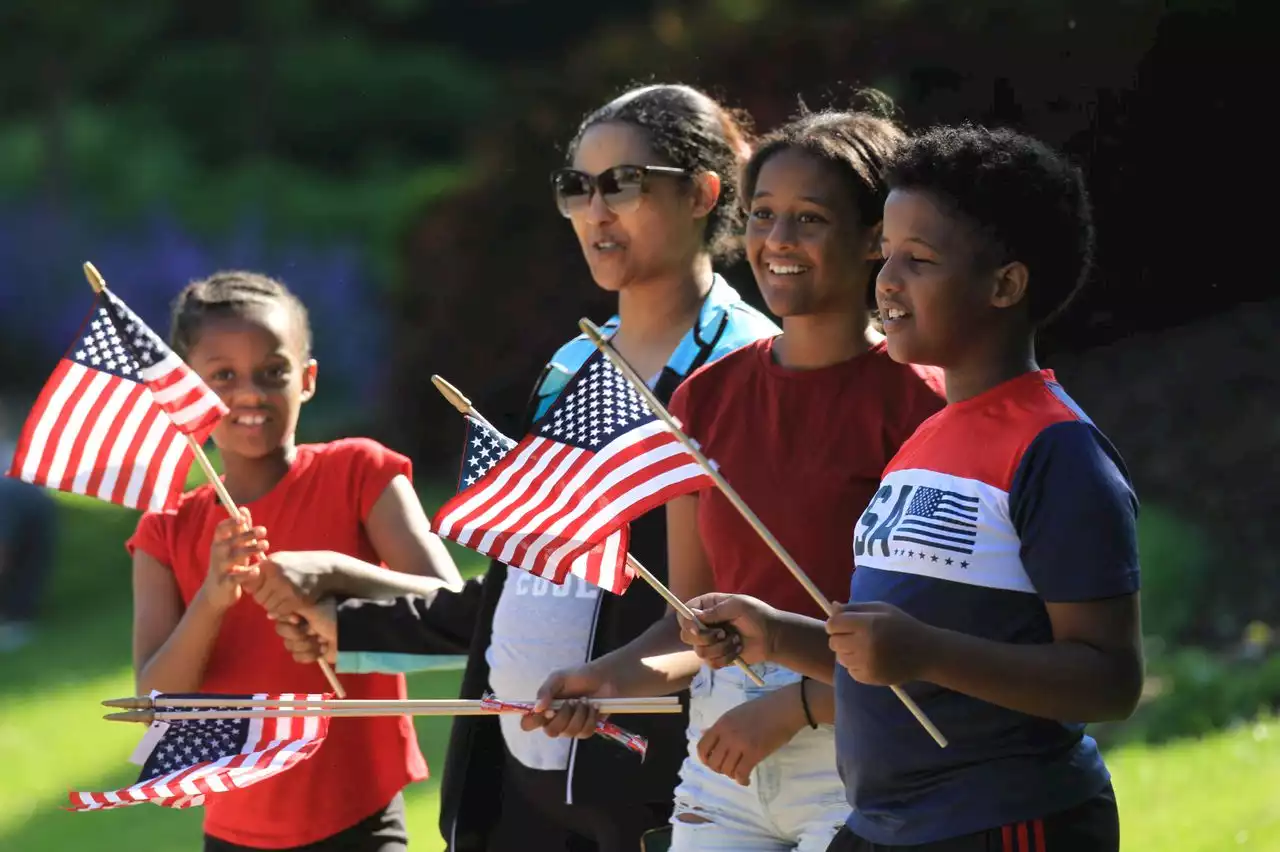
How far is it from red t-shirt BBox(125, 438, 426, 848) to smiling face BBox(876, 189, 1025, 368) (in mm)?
1604

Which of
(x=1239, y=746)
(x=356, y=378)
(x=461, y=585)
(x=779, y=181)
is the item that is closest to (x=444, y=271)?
(x=356, y=378)

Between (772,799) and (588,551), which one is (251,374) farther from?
(772,799)

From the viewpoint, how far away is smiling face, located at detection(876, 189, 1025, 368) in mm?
2811

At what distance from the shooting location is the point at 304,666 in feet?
13.0

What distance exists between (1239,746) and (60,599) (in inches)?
328

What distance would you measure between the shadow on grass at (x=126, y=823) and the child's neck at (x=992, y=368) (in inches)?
191

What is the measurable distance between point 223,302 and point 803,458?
5.00 ft

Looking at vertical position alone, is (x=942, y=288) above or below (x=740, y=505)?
above

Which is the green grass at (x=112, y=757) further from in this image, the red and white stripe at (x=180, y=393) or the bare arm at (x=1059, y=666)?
the red and white stripe at (x=180, y=393)

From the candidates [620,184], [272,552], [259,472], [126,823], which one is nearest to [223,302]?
[259,472]

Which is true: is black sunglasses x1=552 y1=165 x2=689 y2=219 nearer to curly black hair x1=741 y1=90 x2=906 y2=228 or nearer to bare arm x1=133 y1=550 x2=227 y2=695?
curly black hair x1=741 y1=90 x2=906 y2=228

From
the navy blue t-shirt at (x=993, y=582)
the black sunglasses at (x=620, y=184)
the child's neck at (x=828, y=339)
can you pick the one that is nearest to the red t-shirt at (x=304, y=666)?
the black sunglasses at (x=620, y=184)

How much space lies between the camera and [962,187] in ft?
9.30

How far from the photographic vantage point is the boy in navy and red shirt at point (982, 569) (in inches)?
100
